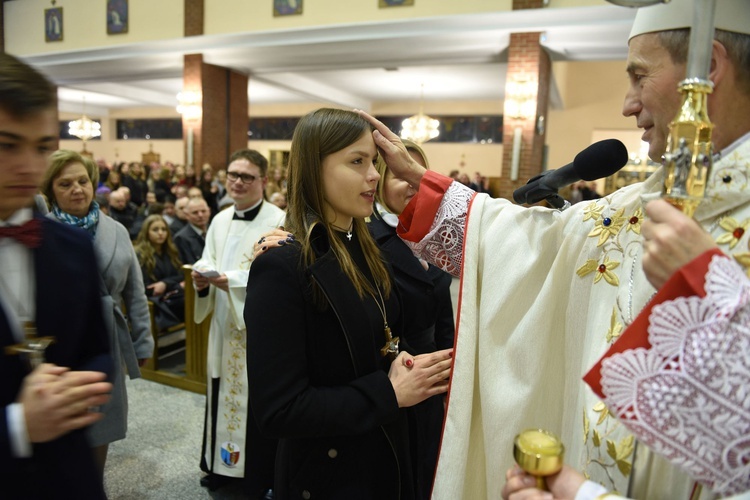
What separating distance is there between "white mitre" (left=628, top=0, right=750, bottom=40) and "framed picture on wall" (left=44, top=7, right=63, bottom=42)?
12.6 m

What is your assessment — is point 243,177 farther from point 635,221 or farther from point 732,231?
point 732,231

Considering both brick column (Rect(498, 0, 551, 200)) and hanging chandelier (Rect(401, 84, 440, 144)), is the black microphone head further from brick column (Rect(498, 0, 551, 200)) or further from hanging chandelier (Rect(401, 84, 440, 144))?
hanging chandelier (Rect(401, 84, 440, 144))

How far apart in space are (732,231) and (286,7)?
8.91 metres

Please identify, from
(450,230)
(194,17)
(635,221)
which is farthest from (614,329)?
(194,17)

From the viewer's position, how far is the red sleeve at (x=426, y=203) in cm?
145

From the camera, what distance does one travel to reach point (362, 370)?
1.37 meters

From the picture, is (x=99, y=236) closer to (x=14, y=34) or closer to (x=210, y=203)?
(x=210, y=203)

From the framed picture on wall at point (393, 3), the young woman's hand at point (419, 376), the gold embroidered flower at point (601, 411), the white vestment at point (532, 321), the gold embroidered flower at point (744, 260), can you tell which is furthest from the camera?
the framed picture on wall at point (393, 3)

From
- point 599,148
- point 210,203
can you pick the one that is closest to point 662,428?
point 599,148

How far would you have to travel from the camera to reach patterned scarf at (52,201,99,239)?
8.14 ft

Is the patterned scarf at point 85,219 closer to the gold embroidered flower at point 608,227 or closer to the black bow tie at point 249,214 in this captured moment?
the black bow tie at point 249,214

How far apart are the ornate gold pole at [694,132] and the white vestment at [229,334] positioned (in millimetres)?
2323

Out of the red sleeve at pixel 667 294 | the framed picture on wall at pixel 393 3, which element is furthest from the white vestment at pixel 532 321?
the framed picture on wall at pixel 393 3

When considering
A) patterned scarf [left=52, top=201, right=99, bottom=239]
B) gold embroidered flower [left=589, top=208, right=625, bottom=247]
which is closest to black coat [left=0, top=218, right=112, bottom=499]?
gold embroidered flower [left=589, top=208, right=625, bottom=247]
